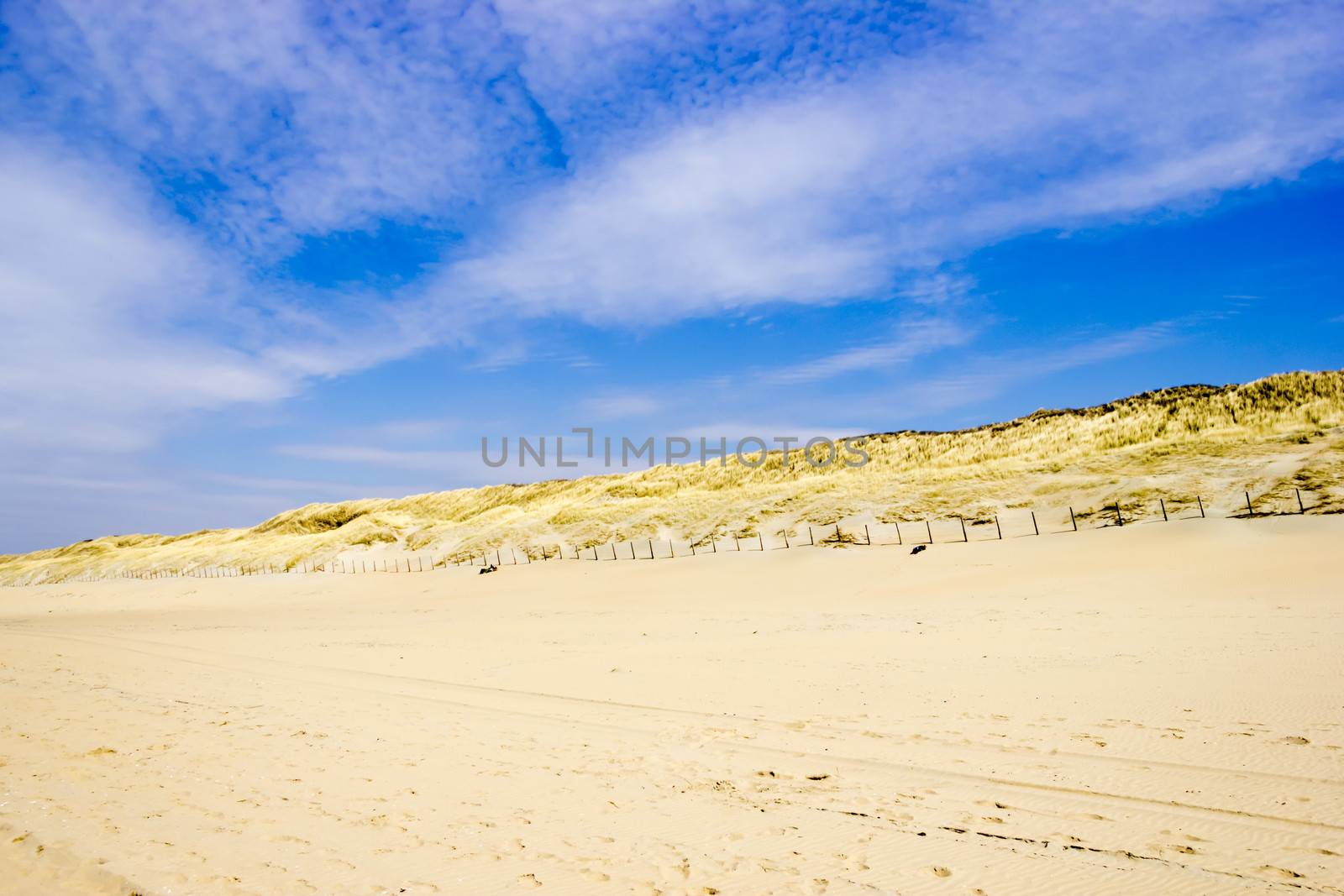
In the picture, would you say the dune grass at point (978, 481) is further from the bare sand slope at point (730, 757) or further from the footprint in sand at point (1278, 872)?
the footprint in sand at point (1278, 872)

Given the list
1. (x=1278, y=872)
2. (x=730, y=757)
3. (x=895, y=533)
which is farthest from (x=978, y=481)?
(x=1278, y=872)

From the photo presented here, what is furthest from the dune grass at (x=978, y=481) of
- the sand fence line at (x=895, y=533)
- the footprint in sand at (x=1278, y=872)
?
the footprint in sand at (x=1278, y=872)

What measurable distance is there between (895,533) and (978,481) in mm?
6252

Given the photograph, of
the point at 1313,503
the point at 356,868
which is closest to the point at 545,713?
the point at 356,868

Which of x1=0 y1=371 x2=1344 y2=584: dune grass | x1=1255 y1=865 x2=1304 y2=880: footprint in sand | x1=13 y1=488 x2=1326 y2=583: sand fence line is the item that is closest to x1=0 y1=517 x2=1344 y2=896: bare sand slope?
x1=1255 y1=865 x2=1304 y2=880: footprint in sand

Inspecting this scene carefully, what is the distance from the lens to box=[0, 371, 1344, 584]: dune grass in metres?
27.5

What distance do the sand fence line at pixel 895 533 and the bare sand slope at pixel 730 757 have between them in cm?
914

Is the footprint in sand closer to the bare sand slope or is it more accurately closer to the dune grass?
the bare sand slope

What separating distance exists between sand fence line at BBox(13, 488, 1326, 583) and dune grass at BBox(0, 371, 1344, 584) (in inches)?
10.5

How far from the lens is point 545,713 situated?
9.08 metres

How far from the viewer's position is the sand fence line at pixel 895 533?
81.3ft

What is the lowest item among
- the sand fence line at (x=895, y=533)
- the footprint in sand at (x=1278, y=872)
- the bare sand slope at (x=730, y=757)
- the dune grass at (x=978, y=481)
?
the footprint in sand at (x=1278, y=872)

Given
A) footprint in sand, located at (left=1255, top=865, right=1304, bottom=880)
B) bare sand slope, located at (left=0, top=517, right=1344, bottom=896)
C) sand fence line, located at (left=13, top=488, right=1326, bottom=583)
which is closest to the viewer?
footprint in sand, located at (left=1255, top=865, right=1304, bottom=880)

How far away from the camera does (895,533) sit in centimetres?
3066
